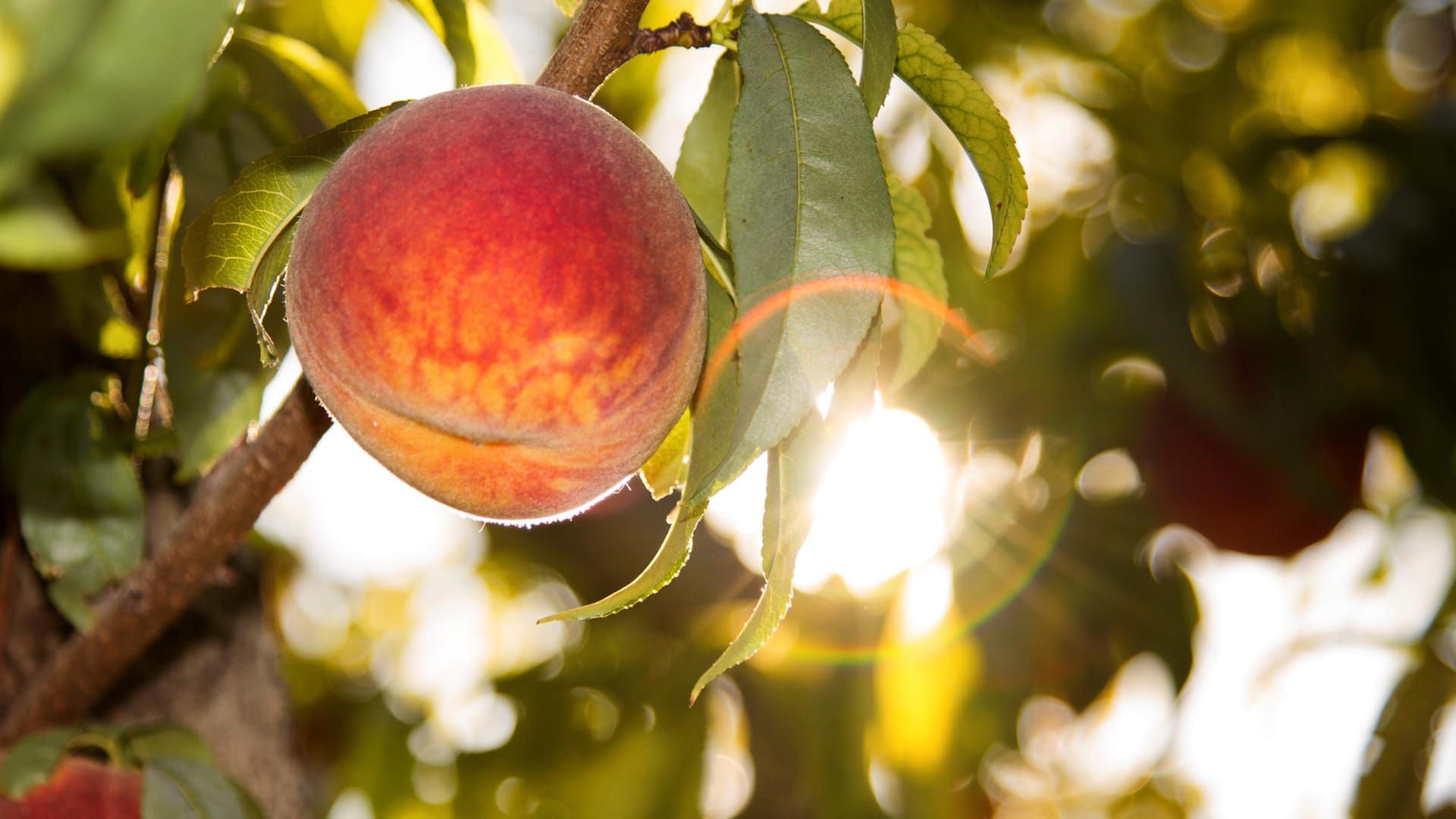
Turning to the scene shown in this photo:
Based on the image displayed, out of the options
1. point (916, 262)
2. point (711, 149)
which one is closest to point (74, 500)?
point (711, 149)

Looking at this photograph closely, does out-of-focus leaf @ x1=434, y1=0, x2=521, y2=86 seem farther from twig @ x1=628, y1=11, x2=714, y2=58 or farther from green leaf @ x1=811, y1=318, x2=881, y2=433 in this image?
green leaf @ x1=811, y1=318, x2=881, y2=433

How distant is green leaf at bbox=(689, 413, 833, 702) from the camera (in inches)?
25.5

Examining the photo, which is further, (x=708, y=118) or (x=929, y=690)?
(x=929, y=690)

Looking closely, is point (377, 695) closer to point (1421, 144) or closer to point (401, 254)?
point (401, 254)

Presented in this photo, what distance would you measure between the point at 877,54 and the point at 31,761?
3.07 ft

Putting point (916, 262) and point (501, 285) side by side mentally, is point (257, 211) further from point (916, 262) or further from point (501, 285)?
point (916, 262)

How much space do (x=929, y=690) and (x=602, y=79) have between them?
1.39 m

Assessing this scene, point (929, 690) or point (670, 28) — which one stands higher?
point (670, 28)

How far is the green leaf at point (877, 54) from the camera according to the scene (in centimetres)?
65

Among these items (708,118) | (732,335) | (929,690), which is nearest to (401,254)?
(732,335)

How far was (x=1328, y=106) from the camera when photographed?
2.39 metres

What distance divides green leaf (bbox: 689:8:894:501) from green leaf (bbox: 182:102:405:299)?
0.26m

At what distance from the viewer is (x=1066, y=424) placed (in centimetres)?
200

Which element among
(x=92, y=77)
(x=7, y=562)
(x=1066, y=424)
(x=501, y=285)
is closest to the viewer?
(x=92, y=77)
